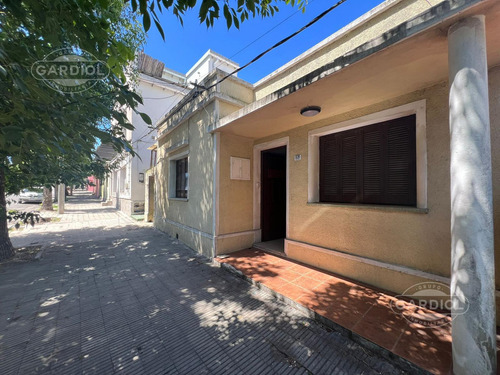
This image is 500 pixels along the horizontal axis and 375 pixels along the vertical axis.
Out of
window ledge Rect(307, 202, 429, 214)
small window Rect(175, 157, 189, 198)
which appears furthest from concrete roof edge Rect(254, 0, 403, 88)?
small window Rect(175, 157, 189, 198)

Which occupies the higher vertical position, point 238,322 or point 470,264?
point 470,264

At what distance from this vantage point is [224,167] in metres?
5.12

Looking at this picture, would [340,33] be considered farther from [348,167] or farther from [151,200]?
[151,200]

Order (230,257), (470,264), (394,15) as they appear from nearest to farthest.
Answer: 1. (470,264)
2. (394,15)
3. (230,257)

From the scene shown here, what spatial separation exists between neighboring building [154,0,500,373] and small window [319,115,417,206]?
19mm

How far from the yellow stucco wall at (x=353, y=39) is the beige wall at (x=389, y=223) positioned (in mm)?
1328

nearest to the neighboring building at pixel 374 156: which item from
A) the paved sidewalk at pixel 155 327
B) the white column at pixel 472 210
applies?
the white column at pixel 472 210

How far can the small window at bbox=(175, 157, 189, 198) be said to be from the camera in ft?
23.4

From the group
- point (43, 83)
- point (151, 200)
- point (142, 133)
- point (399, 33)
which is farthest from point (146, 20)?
point (142, 133)

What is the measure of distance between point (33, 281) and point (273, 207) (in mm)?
5629

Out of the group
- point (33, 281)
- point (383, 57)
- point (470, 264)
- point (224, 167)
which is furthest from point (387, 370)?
point (33, 281)

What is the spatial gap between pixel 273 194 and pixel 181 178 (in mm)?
3603

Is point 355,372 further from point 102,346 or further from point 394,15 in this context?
point 394,15

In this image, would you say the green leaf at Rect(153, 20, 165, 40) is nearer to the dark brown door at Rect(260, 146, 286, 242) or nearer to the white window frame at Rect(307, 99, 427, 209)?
the white window frame at Rect(307, 99, 427, 209)
